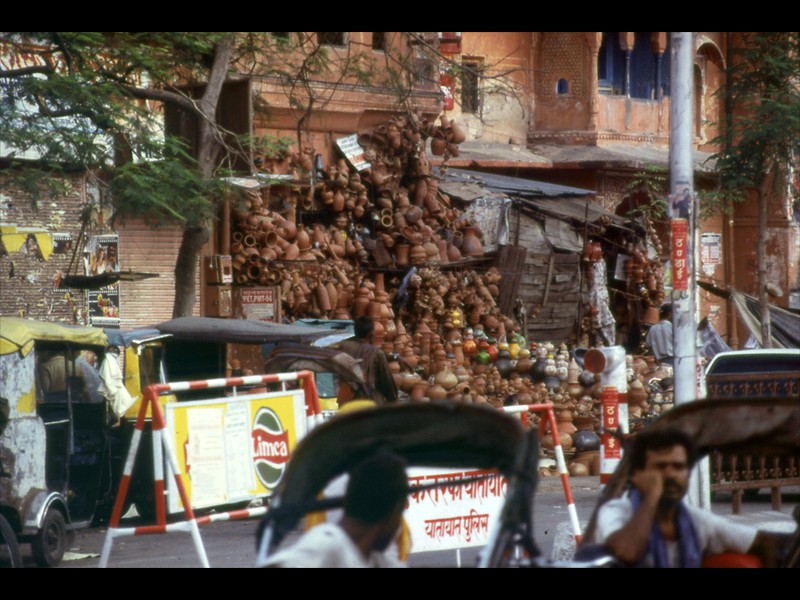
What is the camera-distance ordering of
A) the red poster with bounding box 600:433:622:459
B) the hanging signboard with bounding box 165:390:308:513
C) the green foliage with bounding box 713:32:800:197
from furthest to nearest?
1. the green foliage with bounding box 713:32:800:197
2. the red poster with bounding box 600:433:622:459
3. the hanging signboard with bounding box 165:390:308:513

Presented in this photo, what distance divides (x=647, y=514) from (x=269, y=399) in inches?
207

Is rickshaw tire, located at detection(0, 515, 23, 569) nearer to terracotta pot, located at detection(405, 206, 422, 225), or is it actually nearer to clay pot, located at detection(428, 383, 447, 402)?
clay pot, located at detection(428, 383, 447, 402)

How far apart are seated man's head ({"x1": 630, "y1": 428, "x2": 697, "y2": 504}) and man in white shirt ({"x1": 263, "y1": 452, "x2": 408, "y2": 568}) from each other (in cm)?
95

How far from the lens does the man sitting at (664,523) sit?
4352 mm

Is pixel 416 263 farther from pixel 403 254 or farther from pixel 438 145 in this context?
pixel 438 145

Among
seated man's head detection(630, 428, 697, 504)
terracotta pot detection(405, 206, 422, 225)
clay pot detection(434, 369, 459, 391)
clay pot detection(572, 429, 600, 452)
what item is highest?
terracotta pot detection(405, 206, 422, 225)

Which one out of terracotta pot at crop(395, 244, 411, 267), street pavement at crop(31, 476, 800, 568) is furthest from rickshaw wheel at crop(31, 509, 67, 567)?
terracotta pot at crop(395, 244, 411, 267)

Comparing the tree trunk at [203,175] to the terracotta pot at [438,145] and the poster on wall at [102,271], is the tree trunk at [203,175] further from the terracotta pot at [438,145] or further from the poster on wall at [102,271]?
the terracotta pot at [438,145]

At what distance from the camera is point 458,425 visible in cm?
453

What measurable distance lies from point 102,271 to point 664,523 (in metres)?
13.9

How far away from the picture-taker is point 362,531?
13.1ft

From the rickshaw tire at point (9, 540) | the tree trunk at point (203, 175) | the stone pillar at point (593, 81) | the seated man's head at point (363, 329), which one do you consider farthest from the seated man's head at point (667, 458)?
the stone pillar at point (593, 81)

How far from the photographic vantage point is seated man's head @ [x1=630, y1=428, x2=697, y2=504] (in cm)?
446

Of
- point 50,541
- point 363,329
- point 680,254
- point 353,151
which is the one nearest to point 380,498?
point 50,541
